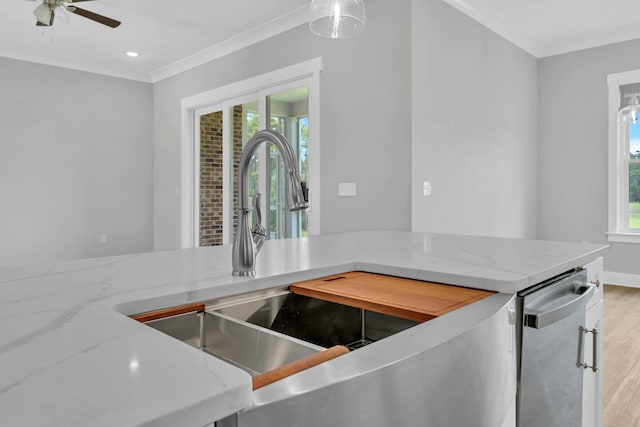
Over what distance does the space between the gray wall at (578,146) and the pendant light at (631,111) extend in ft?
0.76

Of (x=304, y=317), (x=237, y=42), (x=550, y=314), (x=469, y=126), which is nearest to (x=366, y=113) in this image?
(x=469, y=126)

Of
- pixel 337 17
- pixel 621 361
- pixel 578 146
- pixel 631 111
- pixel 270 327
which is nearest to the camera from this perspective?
pixel 270 327

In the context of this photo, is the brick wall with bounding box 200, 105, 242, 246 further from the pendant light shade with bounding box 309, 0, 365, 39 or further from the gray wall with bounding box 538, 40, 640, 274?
the gray wall with bounding box 538, 40, 640, 274

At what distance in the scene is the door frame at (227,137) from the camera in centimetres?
400

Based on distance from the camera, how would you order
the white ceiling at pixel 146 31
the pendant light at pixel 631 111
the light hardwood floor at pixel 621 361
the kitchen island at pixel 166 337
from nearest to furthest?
the kitchen island at pixel 166 337
the light hardwood floor at pixel 621 361
the white ceiling at pixel 146 31
the pendant light at pixel 631 111

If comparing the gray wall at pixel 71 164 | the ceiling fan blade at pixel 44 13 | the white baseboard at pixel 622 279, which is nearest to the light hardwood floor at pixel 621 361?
the white baseboard at pixel 622 279

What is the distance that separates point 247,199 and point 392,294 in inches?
17.2

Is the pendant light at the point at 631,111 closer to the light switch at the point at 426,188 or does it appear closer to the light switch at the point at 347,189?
the light switch at the point at 426,188

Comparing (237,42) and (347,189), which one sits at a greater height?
(237,42)

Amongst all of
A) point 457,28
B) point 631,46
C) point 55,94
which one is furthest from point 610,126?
point 55,94

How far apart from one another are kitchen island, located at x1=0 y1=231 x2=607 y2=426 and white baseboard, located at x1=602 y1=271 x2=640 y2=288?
13.6 ft

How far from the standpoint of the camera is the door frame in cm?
400

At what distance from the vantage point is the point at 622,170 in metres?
5.01

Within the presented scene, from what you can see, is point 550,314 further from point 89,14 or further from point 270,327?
point 89,14
